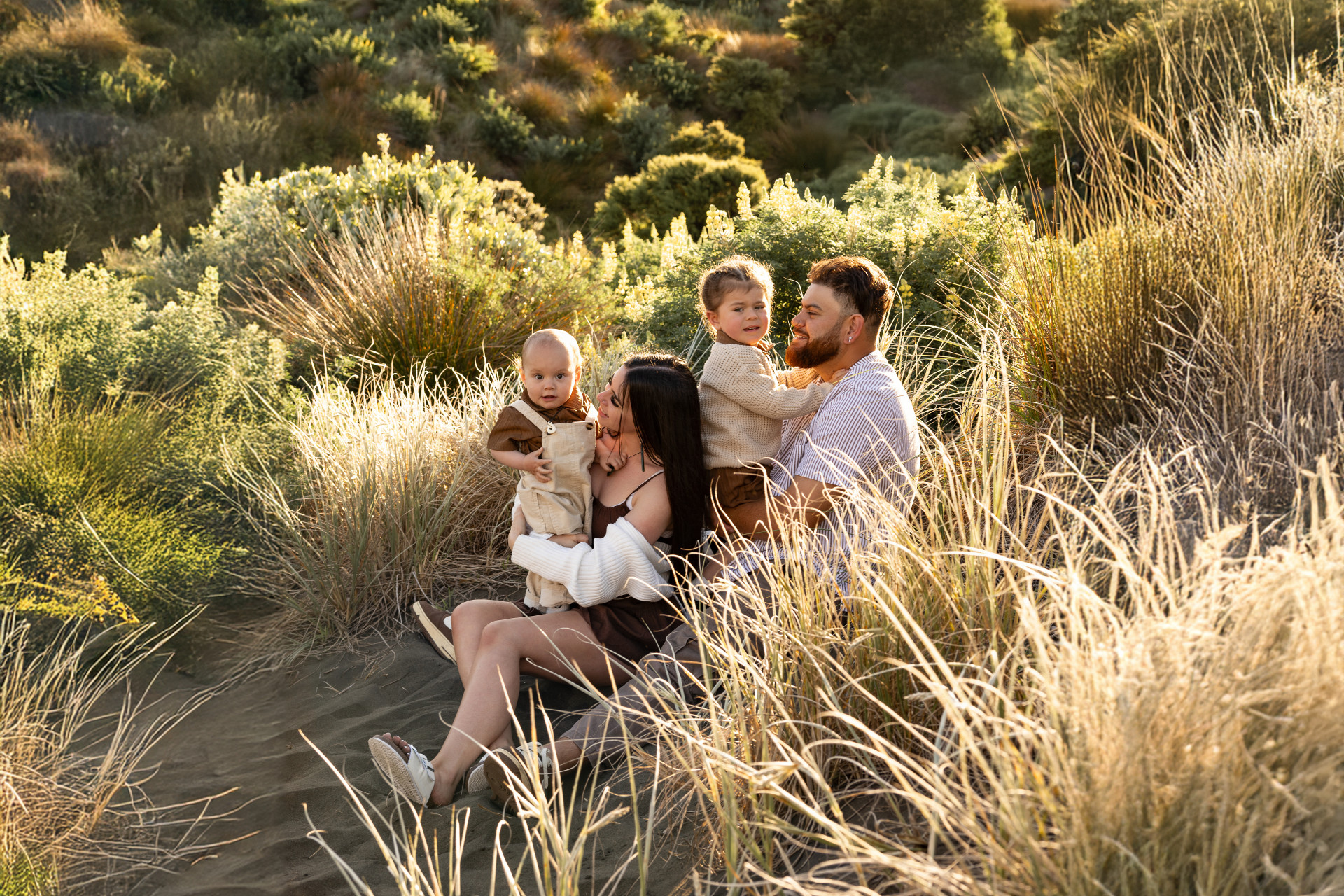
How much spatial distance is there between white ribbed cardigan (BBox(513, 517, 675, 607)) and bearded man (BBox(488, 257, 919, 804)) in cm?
20

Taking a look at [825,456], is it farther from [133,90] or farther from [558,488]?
[133,90]

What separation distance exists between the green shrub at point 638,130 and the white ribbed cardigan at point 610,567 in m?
13.8

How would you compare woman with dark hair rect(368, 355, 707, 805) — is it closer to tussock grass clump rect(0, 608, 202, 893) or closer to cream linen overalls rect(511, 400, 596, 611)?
cream linen overalls rect(511, 400, 596, 611)

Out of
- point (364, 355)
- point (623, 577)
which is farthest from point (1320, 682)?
point (364, 355)

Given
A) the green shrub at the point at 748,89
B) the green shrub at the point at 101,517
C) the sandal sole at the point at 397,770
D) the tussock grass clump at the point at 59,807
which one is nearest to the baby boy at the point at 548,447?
the sandal sole at the point at 397,770

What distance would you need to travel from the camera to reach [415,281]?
5.97 metres

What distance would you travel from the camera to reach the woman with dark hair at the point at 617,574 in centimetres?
292

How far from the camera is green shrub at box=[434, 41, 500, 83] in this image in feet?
57.4

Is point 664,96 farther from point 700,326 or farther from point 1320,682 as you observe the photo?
point 1320,682

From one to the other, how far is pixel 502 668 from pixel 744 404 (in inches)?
43.1

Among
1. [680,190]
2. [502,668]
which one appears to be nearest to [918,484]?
[502,668]

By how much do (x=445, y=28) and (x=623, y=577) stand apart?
717 inches

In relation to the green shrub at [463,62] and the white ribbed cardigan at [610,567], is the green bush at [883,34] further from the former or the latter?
the white ribbed cardigan at [610,567]

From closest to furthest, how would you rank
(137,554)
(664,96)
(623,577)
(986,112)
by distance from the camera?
1. (623,577)
2. (137,554)
3. (986,112)
4. (664,96)
